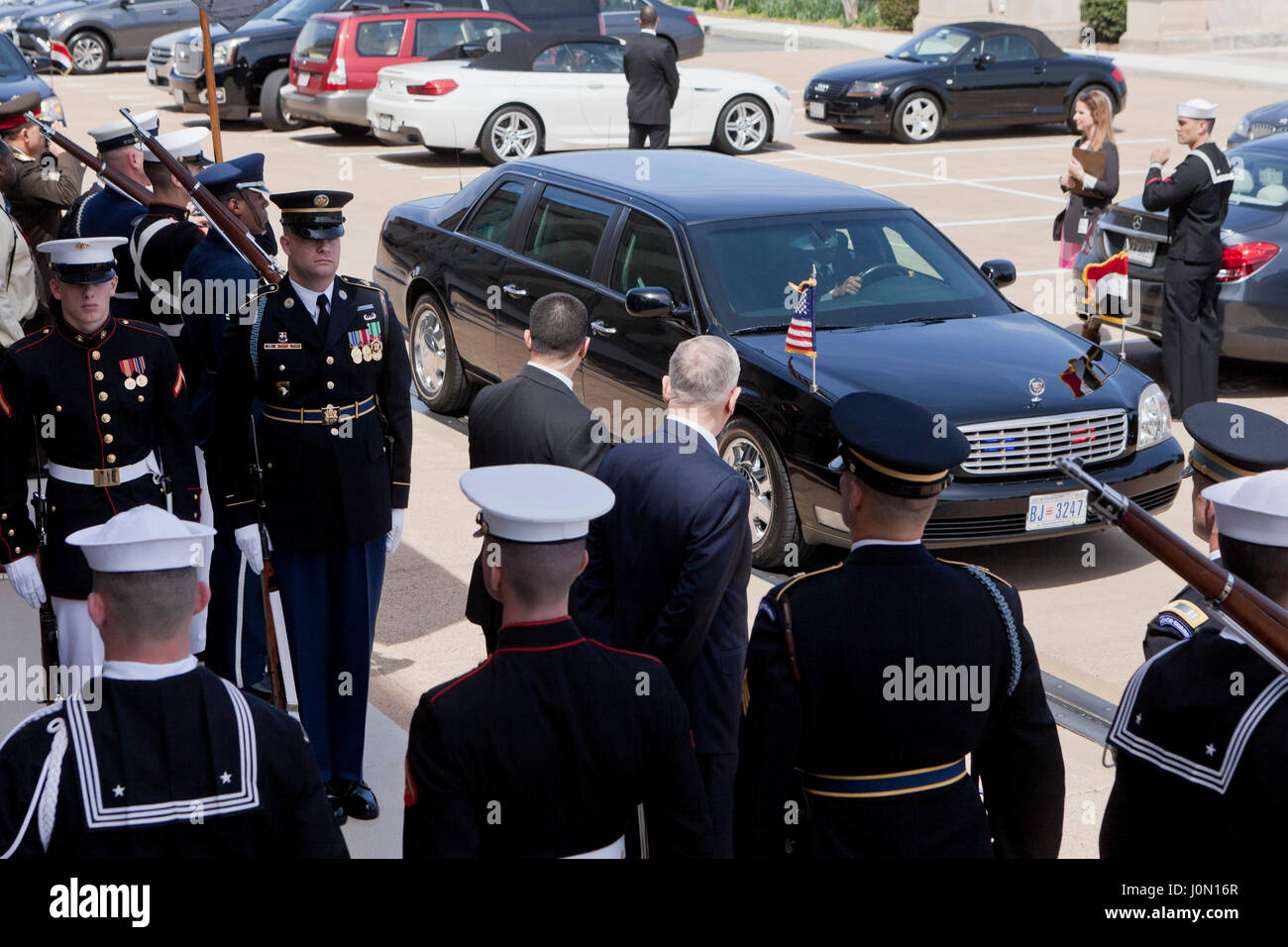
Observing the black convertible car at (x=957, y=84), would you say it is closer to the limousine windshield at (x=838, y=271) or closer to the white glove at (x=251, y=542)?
the limousine windshield at (x=838, y=271)

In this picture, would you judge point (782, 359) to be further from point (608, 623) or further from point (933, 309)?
point (608, 623)

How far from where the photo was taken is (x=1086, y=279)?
10.5 m

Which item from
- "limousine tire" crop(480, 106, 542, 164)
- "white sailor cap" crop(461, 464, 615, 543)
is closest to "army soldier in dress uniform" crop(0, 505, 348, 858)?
"white sailor cap" crop(461, 464, 615, 543)

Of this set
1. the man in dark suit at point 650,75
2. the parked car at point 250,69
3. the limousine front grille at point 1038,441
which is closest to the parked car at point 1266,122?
the man in dark suit at point 650,75

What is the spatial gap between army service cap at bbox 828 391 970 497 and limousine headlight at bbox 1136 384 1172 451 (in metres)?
4.51

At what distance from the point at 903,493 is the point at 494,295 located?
6.38 m

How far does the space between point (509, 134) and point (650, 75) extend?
321 centimetres

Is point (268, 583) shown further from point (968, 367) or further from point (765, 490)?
point (968, 367)

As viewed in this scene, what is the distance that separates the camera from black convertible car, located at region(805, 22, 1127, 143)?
73.0 feet

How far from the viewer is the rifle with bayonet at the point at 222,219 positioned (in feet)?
17.4

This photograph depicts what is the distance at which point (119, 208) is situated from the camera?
20.6 feet

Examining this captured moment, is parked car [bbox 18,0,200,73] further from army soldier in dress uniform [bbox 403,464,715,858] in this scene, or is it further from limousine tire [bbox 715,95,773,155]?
army soldier in dress uniform [bbox 403,464,715,858]

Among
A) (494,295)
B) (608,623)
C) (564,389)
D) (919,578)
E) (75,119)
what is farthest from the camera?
(75,119)
